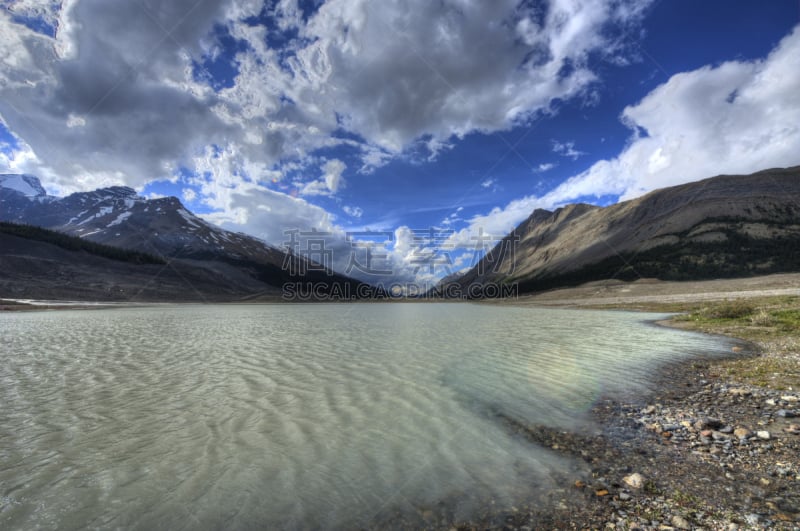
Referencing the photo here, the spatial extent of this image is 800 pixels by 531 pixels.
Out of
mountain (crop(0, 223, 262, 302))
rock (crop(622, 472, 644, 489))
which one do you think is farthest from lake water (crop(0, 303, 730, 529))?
mountain (crop(0, 223, 262, 302))

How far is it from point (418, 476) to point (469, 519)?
1922mm

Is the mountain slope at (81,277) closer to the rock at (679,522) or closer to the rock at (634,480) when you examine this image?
the rock at (634,480)

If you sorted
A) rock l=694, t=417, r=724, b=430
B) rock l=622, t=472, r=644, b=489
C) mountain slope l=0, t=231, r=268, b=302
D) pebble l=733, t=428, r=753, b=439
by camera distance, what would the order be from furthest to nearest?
1. mountain slope l=0, t=231, r=268, b=302
2. rock l=694, t=417, r=724, b=430
3. pebble l=733, t=428, r=753, b=439
4. rock l=622, t=472, r=644, b=489

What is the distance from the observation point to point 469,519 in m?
6.56

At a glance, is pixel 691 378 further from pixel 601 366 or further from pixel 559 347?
pixel 559 347

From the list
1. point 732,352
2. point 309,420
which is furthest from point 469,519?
point 732,352

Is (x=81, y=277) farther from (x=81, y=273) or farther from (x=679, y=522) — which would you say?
(x=679, y=522)

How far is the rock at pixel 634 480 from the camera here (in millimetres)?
7312

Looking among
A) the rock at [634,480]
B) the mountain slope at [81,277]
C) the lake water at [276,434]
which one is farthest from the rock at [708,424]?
the mountain slope at [81,277]

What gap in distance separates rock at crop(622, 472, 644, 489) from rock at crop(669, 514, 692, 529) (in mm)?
1145

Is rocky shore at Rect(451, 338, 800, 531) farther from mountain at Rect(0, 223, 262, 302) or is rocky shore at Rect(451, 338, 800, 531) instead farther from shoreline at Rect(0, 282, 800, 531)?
mountain at Rect(0, 223, 262, 302)

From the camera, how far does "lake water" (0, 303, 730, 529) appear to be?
22.9 feet

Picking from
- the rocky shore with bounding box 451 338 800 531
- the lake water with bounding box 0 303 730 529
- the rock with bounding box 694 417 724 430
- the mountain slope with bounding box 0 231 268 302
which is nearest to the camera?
the rocky shore with bounding box 451 338 800 531

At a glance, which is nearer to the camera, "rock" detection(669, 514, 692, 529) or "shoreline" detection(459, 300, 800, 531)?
"rock" detection(669, 514, 692, 529)
